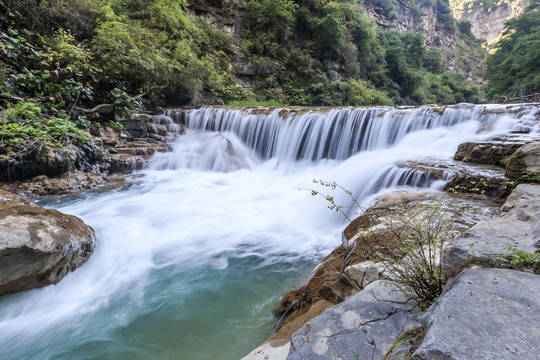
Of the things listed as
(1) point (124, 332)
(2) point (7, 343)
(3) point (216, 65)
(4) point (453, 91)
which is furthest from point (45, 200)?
(4) point (453, 91)

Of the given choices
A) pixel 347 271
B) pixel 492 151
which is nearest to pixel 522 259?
pixel 347 271

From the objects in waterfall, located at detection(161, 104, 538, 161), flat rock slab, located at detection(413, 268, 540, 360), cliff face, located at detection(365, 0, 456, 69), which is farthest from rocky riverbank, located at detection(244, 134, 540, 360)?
cliff face, located at detection(365, 0, 456, 69)

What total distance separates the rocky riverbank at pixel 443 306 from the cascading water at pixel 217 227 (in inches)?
34.0

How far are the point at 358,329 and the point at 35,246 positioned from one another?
348 centimetres

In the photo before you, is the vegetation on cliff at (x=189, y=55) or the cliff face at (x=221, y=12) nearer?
the vegetation on cliff at (x=189, y=55)

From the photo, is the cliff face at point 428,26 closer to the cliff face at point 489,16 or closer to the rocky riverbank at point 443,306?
the cliff face at point 489,16

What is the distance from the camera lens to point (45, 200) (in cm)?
577

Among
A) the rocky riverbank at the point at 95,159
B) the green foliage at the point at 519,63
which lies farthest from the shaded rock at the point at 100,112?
the green foliage at the point at 519,63

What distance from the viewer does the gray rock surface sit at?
156 centimetres

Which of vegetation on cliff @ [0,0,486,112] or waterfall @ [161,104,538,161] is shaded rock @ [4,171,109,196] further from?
waterfall @ [161,104,538,161]

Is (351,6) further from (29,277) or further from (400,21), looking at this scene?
(400,21)

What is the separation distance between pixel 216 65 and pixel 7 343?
1577 centimetres

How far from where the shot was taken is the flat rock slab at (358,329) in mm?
1276

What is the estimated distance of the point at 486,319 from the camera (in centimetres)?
101
